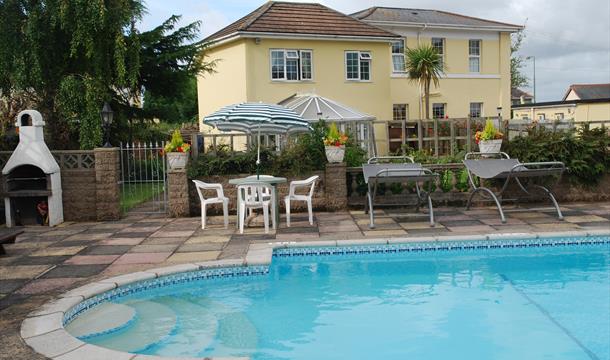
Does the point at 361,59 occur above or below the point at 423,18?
below

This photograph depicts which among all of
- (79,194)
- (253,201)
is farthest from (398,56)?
(253,201)

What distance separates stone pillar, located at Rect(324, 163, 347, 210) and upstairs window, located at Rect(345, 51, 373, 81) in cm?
1244

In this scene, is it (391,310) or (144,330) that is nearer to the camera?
(144,330)

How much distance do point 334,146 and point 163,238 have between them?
11.8 ft

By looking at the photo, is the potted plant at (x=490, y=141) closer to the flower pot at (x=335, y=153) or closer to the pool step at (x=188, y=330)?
the flower pot at (x=335, y=153)

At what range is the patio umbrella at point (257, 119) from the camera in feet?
27.8

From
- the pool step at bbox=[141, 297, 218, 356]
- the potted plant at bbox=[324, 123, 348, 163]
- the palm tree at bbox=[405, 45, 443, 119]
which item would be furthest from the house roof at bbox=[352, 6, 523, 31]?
the pool step at bbox=[141, 297, 218, 356]

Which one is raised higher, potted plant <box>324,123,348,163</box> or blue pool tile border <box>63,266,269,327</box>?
potted plant <box>324,123,348,163</box>

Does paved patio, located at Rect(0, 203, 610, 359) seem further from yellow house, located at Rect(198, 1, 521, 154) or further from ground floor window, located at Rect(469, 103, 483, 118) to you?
ground floor window, located at Rect(469, 103, 483, 118)

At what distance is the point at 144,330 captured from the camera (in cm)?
471

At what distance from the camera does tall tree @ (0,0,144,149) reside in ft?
42.0

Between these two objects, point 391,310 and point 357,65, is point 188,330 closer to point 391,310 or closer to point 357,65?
point 391,310

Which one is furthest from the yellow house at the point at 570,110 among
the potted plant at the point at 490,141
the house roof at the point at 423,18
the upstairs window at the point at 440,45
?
the potted plant at the point at 490,141

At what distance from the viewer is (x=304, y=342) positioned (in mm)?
4707
